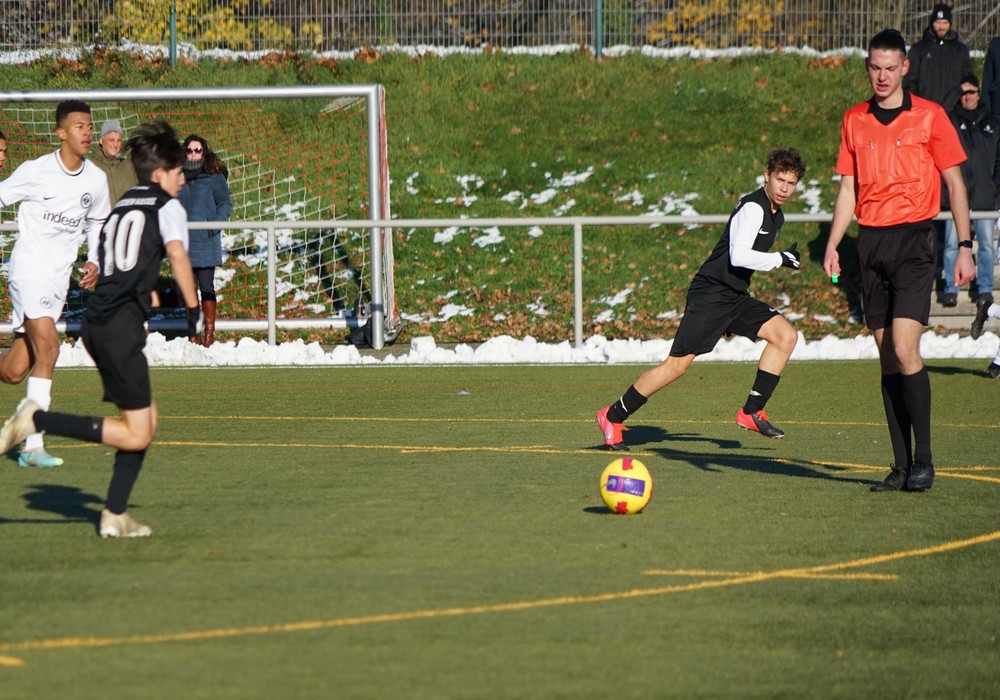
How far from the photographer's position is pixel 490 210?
2127 centimetres

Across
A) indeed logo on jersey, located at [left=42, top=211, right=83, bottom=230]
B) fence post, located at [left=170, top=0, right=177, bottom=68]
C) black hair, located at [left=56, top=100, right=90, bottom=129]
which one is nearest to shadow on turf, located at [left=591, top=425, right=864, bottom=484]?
indeed logo on jersey, located at [left=42, top=211, right=83, bottom=230]

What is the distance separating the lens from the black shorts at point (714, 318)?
9188 millimetres

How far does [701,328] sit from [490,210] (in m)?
12.3

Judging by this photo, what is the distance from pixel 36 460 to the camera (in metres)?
8.48

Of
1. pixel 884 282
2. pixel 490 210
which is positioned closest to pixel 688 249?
pixel 490 210

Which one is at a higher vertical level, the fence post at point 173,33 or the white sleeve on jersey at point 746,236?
the fence post at point 173,33

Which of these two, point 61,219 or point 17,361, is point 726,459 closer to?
point 61,219

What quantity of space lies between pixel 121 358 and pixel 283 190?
14529mm

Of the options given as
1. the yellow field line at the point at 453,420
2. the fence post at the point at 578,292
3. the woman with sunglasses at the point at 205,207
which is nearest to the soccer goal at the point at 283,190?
the woman with sunglasses at the point at 205,207

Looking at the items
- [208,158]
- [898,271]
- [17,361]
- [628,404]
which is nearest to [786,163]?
[898,271]

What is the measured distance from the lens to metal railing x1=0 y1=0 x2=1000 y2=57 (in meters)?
25.3

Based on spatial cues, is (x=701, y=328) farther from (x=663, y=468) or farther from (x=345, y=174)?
(x=345, y=174)

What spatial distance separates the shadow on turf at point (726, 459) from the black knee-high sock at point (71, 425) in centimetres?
391

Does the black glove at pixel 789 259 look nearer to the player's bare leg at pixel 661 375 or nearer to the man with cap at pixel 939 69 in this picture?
the player's bare leg at pixel 661 375
